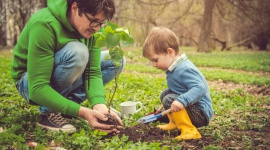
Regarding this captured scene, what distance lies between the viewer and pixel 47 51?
7.77 feet

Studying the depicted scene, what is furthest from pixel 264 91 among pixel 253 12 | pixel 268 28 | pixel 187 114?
pixel 268 28

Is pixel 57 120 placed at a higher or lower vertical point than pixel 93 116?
lower

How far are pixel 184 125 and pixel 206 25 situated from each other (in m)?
17.3

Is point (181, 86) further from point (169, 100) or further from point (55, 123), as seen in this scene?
point (55, 123)

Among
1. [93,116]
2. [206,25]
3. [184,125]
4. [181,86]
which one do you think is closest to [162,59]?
[181,86]

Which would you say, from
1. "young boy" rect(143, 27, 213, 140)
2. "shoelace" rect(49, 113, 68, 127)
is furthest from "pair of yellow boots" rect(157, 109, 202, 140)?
"shoelace" rect(49, 113, 68, 127)

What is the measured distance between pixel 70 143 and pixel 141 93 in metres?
2.49

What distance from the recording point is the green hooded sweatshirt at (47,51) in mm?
2285

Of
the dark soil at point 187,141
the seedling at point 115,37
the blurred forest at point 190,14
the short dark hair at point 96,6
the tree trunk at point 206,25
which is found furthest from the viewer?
the tree trunk at point 206,25

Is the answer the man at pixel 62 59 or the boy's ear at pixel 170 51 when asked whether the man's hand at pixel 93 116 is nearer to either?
the man at pixel 62 59

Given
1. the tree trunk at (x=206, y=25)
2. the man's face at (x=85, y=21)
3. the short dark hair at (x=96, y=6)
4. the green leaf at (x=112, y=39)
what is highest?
the short dark hair at (x=96, y=6)

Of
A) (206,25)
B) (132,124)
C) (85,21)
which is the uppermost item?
(85,21)

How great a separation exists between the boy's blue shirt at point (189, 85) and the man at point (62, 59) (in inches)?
25.5

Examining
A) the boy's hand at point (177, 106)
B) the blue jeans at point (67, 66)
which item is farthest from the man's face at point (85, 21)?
the boy's hand at point (177, 106)
